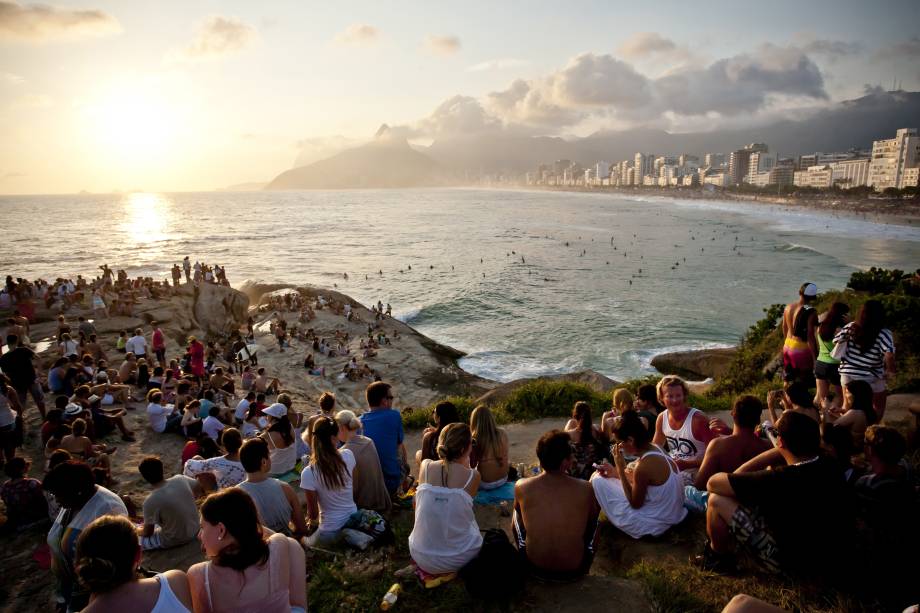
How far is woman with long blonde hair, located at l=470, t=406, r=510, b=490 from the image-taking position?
539cm

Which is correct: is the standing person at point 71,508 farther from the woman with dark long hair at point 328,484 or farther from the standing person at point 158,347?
the standing person at point 158,347

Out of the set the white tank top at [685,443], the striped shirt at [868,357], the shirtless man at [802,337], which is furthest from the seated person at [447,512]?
the shirtless man at [802,337]

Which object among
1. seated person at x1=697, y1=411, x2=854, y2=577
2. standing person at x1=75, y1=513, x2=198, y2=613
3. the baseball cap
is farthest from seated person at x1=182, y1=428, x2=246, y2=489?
seated person at x1=697, y1=411, x2=854, y2=577

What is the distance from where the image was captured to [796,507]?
3.58 meters

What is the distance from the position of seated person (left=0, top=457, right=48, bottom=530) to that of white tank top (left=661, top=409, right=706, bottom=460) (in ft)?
25.6

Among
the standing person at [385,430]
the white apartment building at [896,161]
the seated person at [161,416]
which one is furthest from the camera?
the white apartment building at [896,161]

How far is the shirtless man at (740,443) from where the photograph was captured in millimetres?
4582

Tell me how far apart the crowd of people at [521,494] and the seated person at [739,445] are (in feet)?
0.05

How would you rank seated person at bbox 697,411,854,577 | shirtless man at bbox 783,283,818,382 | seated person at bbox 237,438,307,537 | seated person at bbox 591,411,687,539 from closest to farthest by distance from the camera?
1. seated person at bbox 697,411,854,577
2. seated person at bbox 591,411,687,539
3. seated person at bbox 237,438,307,537
4. shirtless man at bbox 783,283,818,382

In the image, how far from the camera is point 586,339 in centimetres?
2616

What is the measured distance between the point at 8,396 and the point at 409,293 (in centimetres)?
3107

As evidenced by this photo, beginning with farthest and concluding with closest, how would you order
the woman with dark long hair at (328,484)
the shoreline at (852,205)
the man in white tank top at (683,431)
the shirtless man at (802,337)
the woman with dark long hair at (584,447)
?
the shoreline at (852,205)
the shirtless man at (802,337)
the woman with dark long hair at (584,447)
the man in white tank top at (683,431)
the woman with dark long hair at (328,484)

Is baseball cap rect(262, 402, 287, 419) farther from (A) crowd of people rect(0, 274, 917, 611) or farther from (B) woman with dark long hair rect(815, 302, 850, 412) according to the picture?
(B) woman with dark long hair rect(815, 302, 850, 412)

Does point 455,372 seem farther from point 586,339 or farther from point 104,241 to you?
point 104,241
